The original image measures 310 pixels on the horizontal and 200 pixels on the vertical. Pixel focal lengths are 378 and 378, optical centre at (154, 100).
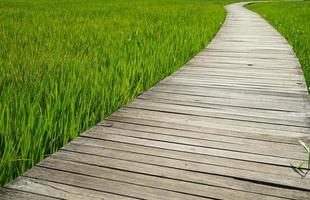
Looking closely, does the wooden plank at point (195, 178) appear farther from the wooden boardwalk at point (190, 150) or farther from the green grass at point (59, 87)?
the green grass at point (59, 87)

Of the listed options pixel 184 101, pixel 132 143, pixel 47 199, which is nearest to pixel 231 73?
pixel 184 101

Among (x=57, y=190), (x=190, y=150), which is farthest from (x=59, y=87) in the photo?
(x=57, y=190)

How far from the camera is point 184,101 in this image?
310 cm

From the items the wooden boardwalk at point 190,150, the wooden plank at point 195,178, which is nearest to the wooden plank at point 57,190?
the wooden boardwalk at point 190,150

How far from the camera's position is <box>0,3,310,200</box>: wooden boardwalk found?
64.2 inches

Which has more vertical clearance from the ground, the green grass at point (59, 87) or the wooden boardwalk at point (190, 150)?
the green grass at point (59, 87)

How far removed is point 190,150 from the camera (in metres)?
2.07

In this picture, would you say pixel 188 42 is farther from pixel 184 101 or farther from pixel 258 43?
pixel 184 101

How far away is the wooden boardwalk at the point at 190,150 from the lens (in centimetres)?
163

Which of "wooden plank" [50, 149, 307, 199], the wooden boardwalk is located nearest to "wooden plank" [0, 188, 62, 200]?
the wooden boardwalk

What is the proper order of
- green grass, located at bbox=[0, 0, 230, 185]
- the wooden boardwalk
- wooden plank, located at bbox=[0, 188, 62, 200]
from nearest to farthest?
wooden plank, located at bbox=[0, 188, 62, 200] → the wooden boardwalk → green grass, located at bbox=[0, 0, 230, 185]

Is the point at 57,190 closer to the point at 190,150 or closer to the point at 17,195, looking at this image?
the point at 17,195

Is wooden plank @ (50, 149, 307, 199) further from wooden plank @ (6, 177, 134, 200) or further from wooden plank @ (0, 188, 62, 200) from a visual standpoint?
wooden plank @ (0, 188, 62, 200)

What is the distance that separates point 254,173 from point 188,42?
4.36 m
